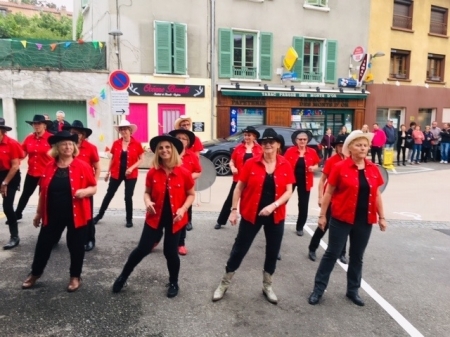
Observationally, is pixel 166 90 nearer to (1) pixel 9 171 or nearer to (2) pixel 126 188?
(2) pixel 126 188

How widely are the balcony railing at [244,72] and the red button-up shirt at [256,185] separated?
1434 centimetres

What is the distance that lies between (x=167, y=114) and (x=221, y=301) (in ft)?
44.6

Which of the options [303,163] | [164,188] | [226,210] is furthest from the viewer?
[226,210]

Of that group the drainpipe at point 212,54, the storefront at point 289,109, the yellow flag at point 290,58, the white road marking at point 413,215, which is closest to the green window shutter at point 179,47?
the drainpipe at point 212,54

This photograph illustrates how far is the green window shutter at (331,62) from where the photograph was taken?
757 inches

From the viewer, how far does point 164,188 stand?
3.89 m

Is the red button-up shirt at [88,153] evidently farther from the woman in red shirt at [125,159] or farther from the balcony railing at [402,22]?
the balcony railing at [402,22]

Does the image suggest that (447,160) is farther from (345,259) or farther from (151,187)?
(151,187)

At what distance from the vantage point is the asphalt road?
3572 mm

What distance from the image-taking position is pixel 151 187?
3979mm

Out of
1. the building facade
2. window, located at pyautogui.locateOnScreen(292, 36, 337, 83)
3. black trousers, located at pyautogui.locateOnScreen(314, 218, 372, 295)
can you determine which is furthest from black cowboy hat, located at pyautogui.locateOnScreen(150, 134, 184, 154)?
the building facade

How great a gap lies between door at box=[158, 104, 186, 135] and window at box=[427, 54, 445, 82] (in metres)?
14.7

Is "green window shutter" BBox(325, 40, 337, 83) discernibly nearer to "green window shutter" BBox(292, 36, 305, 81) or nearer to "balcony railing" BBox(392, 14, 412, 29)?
"green window shutter" BBox(292, 36, 305, 81)

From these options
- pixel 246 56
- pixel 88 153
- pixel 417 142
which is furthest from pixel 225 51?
pixel 88 153
